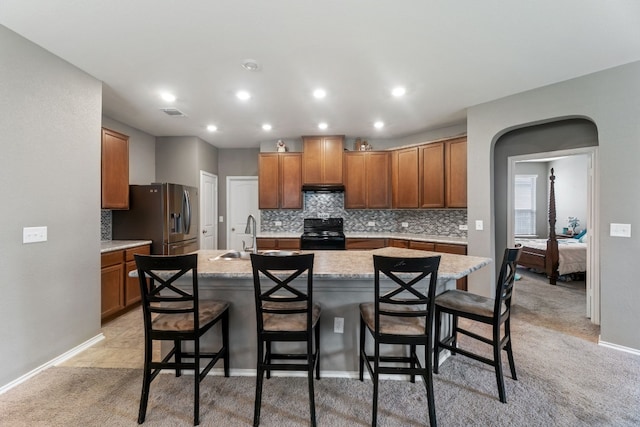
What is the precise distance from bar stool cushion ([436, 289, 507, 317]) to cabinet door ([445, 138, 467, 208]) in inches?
84.2

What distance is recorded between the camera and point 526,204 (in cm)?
728

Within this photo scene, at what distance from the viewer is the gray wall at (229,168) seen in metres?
5.96

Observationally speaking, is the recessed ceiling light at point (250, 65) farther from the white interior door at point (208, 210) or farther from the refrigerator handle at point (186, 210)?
the white interior door at point (208, 210)

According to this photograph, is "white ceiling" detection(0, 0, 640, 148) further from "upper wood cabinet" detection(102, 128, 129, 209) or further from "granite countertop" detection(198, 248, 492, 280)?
"granite countertop" detection(198, 248, 492, 280)

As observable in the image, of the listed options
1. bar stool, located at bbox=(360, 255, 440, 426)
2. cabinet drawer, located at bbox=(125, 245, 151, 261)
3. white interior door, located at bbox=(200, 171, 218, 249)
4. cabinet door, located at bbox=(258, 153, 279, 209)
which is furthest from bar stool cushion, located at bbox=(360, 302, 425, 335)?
white interior door, located at bbox=(200, 171, 218, 249)

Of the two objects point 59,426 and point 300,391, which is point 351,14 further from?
point 59,426

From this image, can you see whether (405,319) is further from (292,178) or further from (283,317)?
(292,178)

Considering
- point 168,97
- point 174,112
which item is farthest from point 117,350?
point 174,112

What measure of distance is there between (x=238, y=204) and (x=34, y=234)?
3767 millimetres

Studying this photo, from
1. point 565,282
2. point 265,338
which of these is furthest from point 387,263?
point 565,282

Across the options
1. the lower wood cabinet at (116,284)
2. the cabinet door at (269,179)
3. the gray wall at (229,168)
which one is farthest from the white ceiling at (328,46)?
the gray wall at (229,168)

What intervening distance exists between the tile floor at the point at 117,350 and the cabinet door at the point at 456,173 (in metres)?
4.19

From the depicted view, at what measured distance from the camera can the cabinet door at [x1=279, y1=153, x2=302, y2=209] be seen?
5109 mm

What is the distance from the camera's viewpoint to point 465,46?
2.33 m
